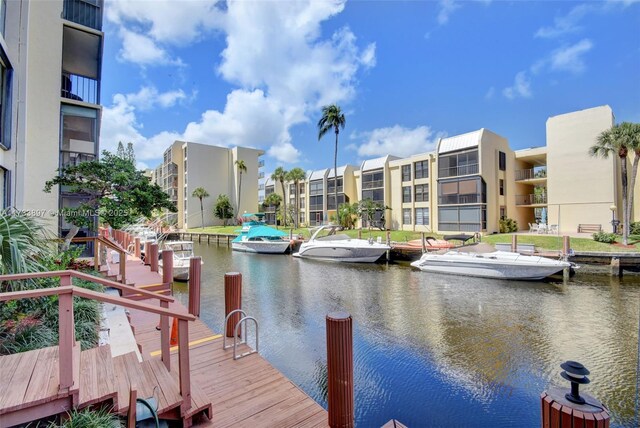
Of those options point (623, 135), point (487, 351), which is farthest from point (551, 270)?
point (623, 135)

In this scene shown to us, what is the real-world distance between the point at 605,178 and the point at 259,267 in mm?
28535

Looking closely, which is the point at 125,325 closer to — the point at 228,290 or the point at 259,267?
the point at 228,290

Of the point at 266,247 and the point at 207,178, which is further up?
the point at 207,178

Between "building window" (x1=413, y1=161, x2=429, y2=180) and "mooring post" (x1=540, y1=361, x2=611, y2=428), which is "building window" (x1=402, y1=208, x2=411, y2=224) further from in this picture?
"mooring post" (x1=540, y1=361, x2=611, y2=428)

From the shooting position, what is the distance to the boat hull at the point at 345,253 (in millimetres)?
21062

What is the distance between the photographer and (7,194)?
8414 mm

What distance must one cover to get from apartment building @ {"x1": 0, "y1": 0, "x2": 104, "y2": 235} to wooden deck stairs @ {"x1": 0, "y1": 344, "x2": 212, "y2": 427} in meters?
7.92

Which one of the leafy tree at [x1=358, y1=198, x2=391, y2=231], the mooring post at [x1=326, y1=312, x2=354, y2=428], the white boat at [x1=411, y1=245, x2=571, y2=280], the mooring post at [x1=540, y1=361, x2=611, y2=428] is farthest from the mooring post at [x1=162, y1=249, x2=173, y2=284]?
the leafy tree at [x1=358, y1=198, x2=391, y2=231]

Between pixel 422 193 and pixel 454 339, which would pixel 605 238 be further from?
pixel 454 339

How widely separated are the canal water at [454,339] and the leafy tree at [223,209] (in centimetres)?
4028

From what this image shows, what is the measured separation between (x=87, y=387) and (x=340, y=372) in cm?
260

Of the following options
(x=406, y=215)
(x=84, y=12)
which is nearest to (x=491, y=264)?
(x=406, y=215)

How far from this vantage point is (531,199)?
30828 mm

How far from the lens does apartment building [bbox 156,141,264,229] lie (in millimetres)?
53969
